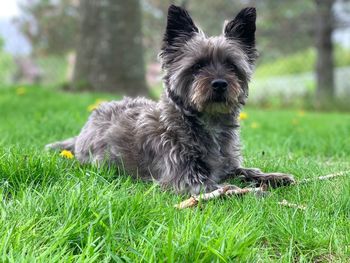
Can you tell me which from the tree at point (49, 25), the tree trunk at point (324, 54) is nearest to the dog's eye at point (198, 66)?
the tree trunk at point (324, 54)

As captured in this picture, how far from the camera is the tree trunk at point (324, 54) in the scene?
16.9m

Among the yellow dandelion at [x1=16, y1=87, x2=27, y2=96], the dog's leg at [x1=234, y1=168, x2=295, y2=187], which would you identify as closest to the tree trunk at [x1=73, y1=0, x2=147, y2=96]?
the yellow dandelion at [x1=16, y1=87, x2=27, y2=96]

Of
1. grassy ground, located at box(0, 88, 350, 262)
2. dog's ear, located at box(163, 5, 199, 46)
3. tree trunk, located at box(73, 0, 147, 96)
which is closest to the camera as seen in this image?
grassy ground, located at box(0, 88, 350, 262)

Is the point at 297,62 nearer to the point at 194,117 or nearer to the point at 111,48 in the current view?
the point at 111,48

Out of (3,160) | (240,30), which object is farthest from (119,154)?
(240,30)

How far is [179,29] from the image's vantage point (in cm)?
422

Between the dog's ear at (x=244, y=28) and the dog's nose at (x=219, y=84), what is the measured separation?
1.95 feet

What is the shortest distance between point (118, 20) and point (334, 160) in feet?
21.3

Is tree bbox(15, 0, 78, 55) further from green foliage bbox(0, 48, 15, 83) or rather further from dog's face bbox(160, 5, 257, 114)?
dog's face bbox(160, 5, 257, 114)

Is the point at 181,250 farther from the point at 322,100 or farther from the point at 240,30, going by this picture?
the point at 322,100

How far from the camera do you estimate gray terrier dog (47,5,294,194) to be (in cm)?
389

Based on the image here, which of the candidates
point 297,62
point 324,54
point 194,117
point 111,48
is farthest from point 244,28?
point 297,62

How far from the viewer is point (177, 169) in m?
3.89

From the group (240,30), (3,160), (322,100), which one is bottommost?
(322,100)
